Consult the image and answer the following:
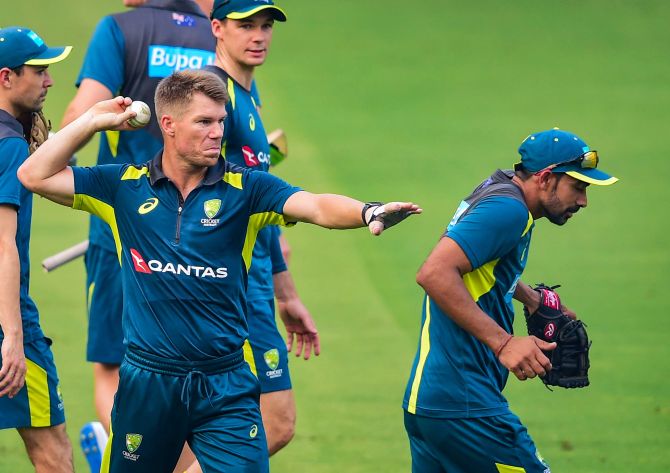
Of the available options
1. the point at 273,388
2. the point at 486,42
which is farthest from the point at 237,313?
the point at 486,42

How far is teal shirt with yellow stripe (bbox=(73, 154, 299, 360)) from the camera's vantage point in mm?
6418

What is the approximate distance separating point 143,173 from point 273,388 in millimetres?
1770

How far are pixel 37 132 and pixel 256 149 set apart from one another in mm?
1165

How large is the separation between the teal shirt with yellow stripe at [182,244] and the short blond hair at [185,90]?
26 cm

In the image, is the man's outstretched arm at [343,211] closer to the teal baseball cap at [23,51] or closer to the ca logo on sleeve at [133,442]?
the ca logo on sleeve at [133,442]

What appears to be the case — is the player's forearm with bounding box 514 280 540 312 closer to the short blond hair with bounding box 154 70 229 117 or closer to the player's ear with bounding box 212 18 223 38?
the short blond hair with bounding box 154 70 229 117

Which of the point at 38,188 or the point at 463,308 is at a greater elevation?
the point at 38,188

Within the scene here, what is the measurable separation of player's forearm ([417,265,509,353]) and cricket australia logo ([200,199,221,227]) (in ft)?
3.25

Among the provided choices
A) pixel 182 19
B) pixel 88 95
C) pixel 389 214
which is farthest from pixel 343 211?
pixel 182 19

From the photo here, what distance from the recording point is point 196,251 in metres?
6.42

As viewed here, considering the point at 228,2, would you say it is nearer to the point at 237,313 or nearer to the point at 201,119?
the point at 201,119

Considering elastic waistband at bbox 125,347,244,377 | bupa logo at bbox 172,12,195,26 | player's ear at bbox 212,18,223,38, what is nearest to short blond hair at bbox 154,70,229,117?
elastic waistband at bbox 125,347,244,377

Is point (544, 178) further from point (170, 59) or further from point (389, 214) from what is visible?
point (170, 59)

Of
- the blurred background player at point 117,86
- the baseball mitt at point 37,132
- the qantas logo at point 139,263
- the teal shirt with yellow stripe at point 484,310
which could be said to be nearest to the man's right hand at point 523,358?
the teal shirt with yellow stripe at point 484,310
